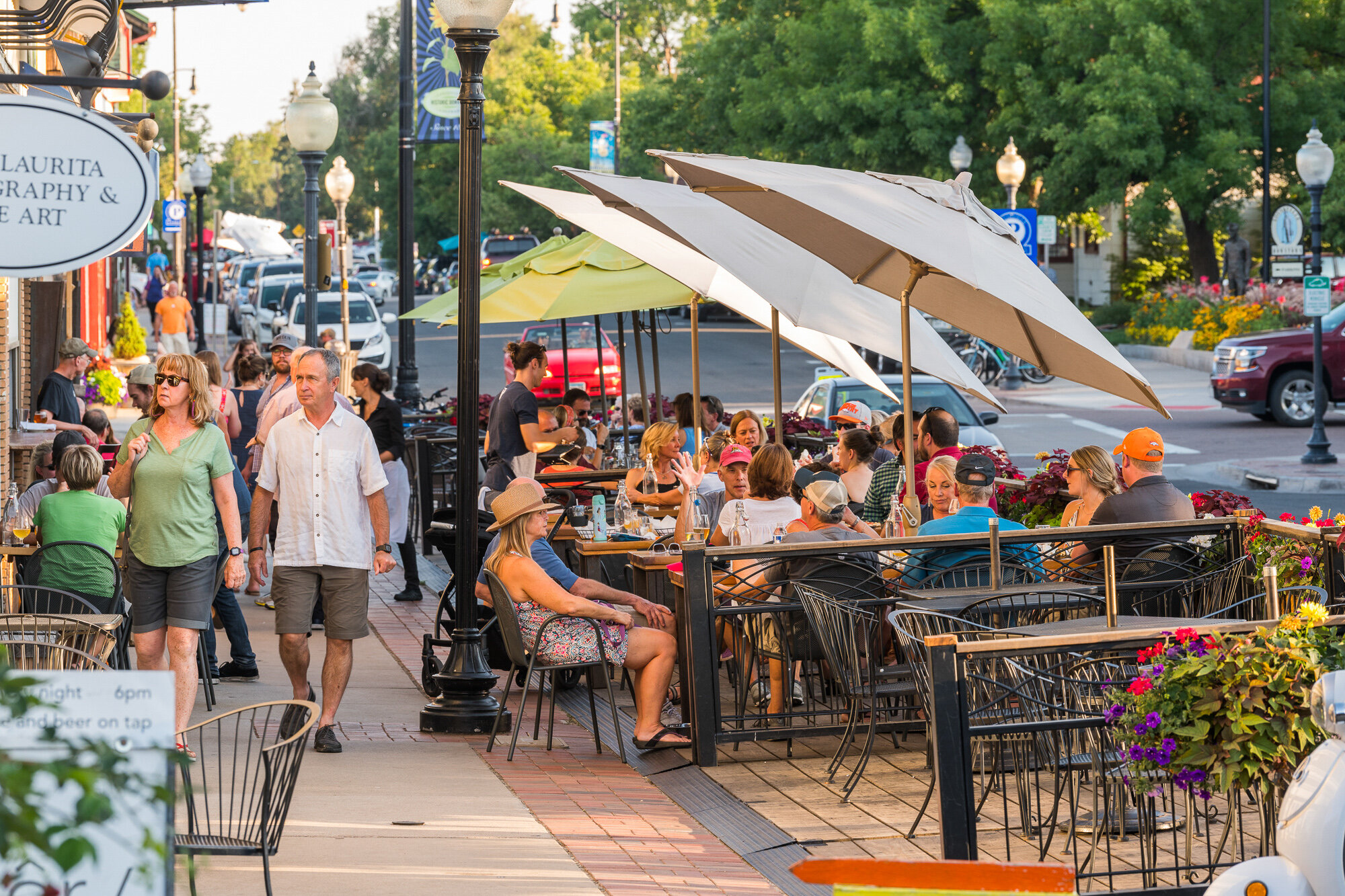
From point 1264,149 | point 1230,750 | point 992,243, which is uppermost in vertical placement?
point 1264,149

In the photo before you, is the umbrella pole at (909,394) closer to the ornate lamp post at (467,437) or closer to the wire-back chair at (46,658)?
the ornate lamp post at (467,437)

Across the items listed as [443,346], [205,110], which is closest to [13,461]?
[443,346]

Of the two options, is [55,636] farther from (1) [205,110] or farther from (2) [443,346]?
(1) [205,110]

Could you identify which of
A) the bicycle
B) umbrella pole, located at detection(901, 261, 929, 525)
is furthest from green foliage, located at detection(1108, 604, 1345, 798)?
the bicycle

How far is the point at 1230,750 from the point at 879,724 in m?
2.91

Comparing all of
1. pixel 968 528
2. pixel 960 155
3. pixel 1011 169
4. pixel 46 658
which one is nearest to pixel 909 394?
pixel 968 528

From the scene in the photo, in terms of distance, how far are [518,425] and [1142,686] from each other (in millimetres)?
7300

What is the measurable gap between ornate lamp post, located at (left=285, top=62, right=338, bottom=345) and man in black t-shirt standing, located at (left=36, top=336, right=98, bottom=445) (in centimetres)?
320

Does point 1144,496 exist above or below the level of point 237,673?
above

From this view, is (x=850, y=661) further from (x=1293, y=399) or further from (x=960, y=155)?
(x=960, y=155)

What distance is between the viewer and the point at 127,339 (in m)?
33.1

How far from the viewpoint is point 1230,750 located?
488cm

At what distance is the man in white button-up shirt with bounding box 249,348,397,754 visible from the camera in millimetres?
7738

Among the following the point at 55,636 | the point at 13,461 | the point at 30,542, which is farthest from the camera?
the point at 13,461
